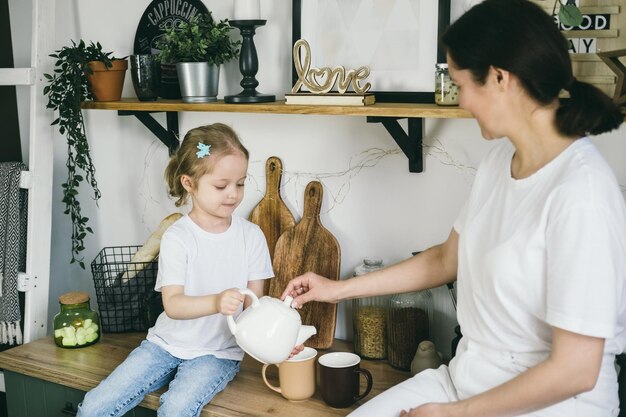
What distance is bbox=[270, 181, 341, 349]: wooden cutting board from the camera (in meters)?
2.21

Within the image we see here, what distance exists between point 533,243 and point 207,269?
96 cm

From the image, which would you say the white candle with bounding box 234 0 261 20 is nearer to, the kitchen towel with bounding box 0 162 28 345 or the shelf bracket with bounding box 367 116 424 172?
the shelf bracket with bounding box 367 116 424 172

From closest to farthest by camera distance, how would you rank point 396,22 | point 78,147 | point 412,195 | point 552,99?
1. point 552,99
2. point 396,22
3. point 412,195
4. point 78,147

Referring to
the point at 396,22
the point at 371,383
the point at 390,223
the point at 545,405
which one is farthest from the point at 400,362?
the point at 396,22

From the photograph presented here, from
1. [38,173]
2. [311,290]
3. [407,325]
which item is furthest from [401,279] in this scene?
[38,173]

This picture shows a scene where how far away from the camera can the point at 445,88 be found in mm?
1802

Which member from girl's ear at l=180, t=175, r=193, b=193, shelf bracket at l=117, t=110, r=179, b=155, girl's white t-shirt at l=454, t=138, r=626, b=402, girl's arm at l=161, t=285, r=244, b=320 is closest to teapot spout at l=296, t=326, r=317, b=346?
girl's arm at l=161, t=285, r=244, b=320

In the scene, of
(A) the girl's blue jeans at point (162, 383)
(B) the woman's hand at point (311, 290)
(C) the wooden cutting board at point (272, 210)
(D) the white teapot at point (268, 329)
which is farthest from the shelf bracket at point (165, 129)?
(D) the white teapot at point (268, 329)

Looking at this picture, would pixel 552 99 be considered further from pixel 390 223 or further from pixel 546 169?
pixel 390 223

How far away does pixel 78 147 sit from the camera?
238 centimetres

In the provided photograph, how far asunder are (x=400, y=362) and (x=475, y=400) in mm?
668

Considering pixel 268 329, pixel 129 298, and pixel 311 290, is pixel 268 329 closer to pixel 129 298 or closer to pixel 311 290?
pixel 311 290

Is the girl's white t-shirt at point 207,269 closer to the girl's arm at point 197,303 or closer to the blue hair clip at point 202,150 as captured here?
the girl's arm at point 197,303

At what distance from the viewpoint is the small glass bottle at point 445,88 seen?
1795 millimetres
